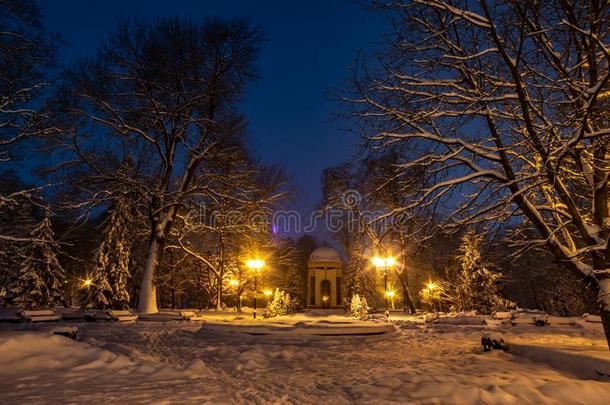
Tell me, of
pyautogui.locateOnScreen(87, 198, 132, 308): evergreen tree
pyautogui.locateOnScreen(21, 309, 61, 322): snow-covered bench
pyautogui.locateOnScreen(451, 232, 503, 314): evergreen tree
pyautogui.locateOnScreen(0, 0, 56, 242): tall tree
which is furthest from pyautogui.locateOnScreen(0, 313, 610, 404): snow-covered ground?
pyautogui.locateOnScreen(87, 198, 132, 308): evergreen tree

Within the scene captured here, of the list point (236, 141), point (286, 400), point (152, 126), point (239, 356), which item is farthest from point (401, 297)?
point (286, 400)

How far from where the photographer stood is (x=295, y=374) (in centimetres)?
797

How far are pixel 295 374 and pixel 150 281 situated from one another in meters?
13.8

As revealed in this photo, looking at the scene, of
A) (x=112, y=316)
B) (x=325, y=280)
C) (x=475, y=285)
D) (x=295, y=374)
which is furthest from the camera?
(x=325, y=280)

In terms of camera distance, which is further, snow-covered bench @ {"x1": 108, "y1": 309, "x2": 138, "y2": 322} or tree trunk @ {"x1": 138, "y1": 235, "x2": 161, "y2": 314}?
tree trunk @ {"x1": 138, "y1": 235, "x2": 161, "y2": 314}

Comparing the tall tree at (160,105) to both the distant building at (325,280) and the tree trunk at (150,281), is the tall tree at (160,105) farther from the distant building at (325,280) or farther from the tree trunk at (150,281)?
the distant building at (325,280)

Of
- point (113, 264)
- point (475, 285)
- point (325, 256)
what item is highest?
point (325, 256)

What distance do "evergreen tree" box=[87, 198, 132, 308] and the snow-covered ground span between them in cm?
1989

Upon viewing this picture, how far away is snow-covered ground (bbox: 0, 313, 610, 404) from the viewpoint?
220 inches

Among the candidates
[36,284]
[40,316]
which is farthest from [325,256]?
[40,316]

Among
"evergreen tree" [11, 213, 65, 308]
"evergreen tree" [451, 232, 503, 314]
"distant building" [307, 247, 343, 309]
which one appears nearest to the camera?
"evergreen tree" [451, 232, 503, 314]

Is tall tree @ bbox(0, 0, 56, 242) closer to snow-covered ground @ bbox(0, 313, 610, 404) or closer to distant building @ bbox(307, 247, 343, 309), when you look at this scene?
snow-covered ground @ bbox(0, 313, 610, 404)

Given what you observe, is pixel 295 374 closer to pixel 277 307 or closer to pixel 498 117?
pixel 498 117

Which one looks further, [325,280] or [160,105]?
[325,280]
